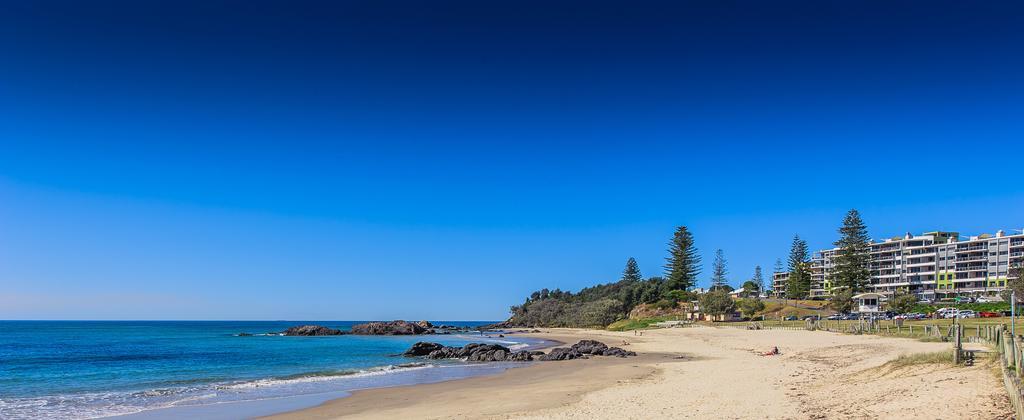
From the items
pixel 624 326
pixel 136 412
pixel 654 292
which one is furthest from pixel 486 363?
pixel 654 292

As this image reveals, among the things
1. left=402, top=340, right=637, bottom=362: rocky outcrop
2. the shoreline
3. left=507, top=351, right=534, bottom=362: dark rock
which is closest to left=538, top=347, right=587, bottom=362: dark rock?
left=402, top=340, right=637, bottom=362: rocky outcrop

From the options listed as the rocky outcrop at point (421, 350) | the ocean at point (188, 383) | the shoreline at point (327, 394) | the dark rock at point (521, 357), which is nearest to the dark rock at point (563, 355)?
the dark rock at point (521, 357)

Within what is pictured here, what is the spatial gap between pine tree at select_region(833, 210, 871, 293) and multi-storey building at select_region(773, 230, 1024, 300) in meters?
4.21

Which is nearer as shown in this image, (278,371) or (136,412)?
(136,412)

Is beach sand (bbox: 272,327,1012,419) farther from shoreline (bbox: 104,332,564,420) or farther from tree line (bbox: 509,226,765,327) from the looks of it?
tree line (bbox: 509,226,765,327)

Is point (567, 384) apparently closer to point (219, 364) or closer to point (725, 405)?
point (725, 405)

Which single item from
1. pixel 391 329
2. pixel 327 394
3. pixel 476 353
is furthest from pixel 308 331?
pixel 327 394

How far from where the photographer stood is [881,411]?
43.4ft

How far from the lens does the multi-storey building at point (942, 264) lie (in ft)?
363

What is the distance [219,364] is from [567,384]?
28188 millimetres

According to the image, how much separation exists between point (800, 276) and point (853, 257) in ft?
71.2

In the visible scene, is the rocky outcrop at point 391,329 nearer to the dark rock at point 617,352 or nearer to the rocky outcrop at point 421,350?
the rocky outcrop at point 421,350

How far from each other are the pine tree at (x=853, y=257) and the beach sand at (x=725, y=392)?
211ft

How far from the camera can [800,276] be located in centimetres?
11269
